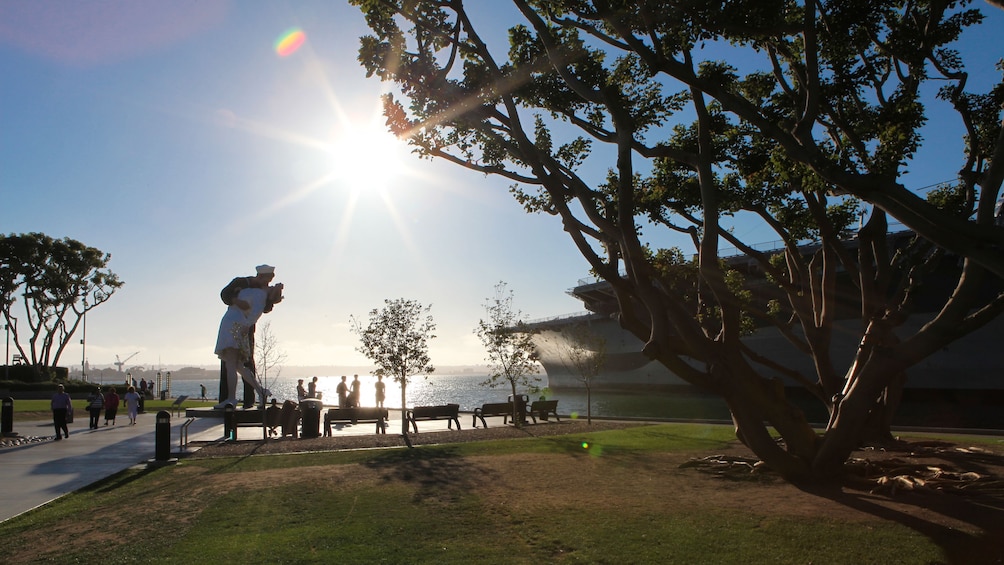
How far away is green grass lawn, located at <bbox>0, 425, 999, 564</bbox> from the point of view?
600 centimetres

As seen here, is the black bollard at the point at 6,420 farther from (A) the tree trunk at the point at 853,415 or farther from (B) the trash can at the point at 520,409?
(A) the tree trunk at the point at 853,415

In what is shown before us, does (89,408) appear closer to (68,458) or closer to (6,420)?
(6,420)

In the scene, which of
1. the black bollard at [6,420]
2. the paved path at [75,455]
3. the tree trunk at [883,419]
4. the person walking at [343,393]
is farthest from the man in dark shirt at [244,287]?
the tree trunk at [883,419]

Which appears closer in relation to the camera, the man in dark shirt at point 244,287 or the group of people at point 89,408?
the group of people at point 89,408

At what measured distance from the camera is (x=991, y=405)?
4103 cm

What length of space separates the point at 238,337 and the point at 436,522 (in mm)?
21341

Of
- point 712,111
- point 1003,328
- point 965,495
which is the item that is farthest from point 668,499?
point 1003,328

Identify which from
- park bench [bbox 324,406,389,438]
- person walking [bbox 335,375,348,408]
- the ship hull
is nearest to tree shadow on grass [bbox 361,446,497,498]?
park bench [bbox 324,406,389,438]

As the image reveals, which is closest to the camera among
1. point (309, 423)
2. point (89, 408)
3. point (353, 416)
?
point (309, 423)

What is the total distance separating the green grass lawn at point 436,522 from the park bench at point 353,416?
6354 millimetres

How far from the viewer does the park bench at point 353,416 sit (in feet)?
58.8

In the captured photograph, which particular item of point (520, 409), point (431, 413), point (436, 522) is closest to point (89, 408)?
point (431, 413)

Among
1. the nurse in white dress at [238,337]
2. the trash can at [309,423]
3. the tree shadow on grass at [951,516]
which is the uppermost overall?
the nurse in white dress at [238,337]

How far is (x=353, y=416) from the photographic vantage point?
733 inches
